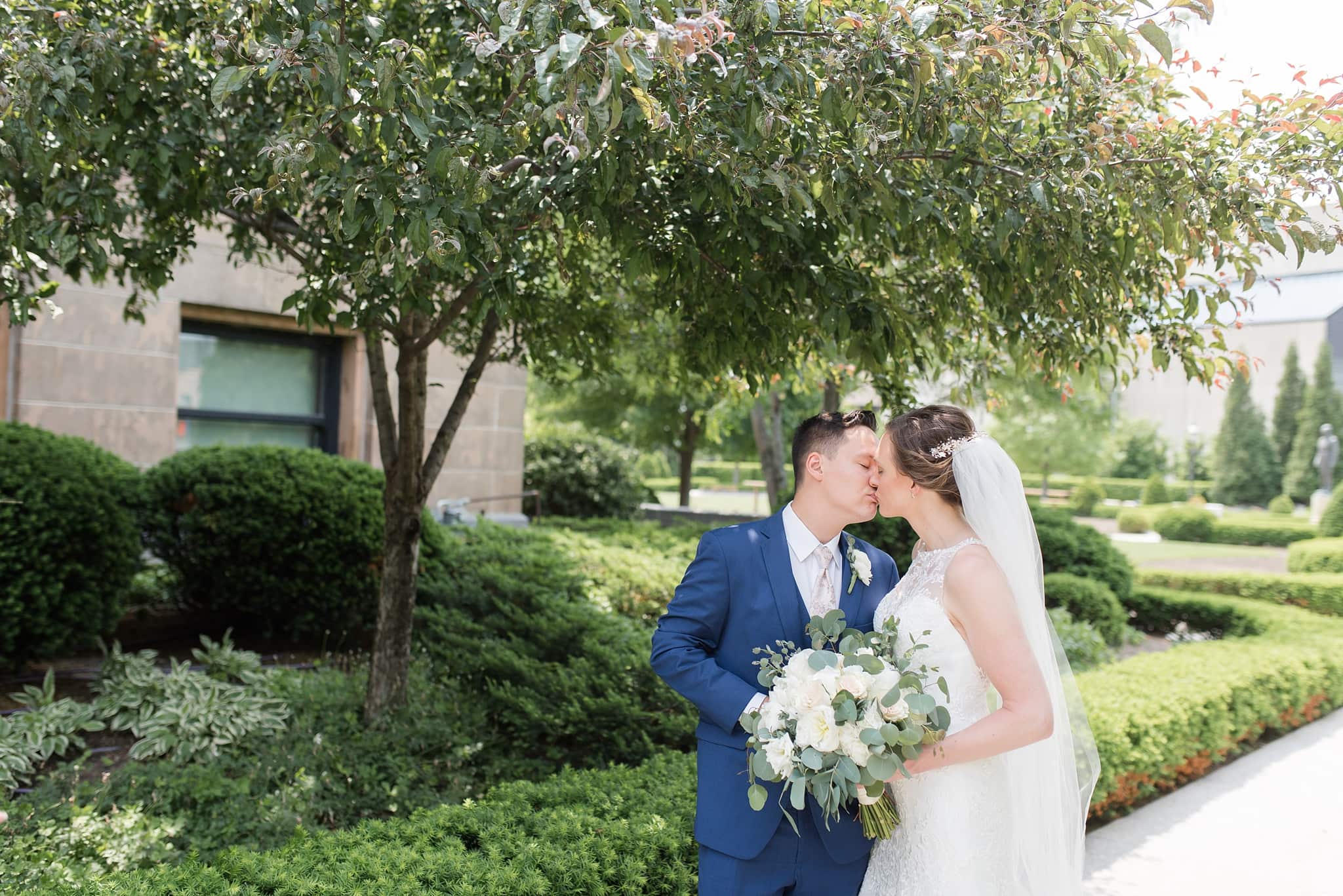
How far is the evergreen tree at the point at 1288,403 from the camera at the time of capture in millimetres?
53875

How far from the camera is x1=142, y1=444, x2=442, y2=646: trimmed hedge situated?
7.65 metres

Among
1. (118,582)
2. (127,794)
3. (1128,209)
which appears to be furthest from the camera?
(118,582)

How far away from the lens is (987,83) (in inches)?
122

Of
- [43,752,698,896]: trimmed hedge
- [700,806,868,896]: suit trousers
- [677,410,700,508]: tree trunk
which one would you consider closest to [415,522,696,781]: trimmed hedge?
[43,752,698,896]: trimmed hedge

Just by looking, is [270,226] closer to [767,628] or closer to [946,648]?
[767,628]

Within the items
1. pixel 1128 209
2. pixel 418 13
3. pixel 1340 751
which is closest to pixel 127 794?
pixel 418 13

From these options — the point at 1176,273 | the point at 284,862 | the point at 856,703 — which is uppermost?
the point at 1176,273

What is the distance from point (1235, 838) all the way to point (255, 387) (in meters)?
9.72

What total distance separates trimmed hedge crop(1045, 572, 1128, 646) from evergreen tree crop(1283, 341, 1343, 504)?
45278 mm

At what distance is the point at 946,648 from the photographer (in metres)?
2.60

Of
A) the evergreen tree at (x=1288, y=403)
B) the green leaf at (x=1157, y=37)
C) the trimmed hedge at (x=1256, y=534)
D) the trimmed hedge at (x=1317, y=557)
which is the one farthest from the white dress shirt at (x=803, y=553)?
the evergreen tree at (x=1288, y=403)

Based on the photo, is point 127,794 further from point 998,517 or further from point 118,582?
point 998,517

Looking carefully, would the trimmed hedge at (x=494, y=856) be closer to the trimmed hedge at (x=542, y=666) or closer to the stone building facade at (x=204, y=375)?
the trimmed hedge at (x=542, y=666)

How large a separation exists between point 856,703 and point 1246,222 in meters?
2.29
